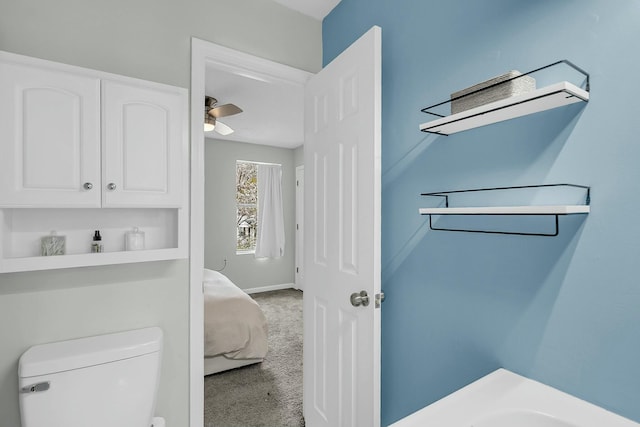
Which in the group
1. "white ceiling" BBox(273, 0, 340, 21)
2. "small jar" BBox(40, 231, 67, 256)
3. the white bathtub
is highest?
"white ceiling" BBox(273, 0, 340, 21)

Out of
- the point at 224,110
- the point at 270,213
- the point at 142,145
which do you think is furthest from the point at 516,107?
the point at 270,213

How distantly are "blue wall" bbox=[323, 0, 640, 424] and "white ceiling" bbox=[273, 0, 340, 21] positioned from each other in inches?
16.8

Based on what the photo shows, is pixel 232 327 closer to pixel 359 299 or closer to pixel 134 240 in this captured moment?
pixel 134 240

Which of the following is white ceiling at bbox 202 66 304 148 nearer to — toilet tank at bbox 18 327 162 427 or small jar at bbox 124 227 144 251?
small jar at bbox 124 227 144 251

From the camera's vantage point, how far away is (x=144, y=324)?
60.7 inches

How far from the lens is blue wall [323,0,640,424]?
80 cm

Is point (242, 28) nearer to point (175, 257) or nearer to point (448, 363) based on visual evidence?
point (175, 257)

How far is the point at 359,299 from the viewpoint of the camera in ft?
4.46

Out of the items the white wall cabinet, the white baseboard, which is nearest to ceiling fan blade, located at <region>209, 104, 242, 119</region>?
the white wall cabinet

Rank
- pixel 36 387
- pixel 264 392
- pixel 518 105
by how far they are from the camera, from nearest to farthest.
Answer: pixel 518 105 < pixel 36 387 < pixel 264 392

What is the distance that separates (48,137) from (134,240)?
508 millimetres

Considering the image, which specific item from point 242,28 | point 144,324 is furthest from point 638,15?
point 144,324

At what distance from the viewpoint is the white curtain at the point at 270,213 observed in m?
5.47

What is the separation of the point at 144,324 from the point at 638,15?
2040 millimetres
